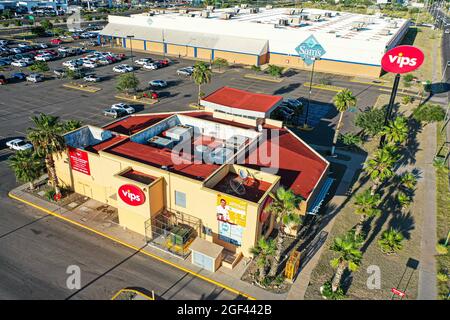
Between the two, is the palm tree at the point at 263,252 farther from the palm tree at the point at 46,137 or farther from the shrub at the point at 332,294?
the palm tree at the point at 46,137

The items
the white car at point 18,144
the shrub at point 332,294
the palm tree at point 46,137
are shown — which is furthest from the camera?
the white car at point 18,144

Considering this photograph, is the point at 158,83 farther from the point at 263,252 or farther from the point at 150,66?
the point at 263,252

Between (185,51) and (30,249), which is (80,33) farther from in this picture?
(30,249)

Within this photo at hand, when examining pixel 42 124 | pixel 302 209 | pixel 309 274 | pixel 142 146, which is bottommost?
pixel 309 274

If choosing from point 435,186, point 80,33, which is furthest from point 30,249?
point 80,33

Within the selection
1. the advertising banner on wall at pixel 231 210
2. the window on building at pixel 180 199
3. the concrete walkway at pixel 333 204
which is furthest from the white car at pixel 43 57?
the advertising banner on wall at pixel 231 210

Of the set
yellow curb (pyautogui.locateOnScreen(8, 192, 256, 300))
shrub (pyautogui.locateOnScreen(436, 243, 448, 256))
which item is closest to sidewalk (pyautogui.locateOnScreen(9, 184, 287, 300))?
yellow curb (pyautogui.locateOnScreen(8, 192, 256, 300))
